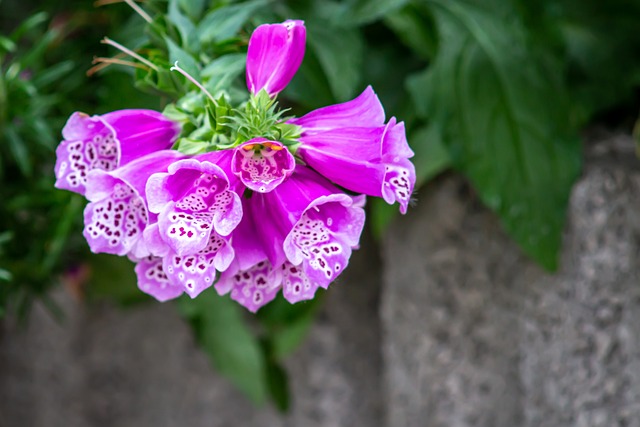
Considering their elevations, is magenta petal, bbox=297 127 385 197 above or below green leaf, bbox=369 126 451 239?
above

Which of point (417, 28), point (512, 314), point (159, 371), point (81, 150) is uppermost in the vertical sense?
point (81, 150)

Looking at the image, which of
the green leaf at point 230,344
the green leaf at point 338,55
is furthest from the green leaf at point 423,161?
the green leaf at point 230,344

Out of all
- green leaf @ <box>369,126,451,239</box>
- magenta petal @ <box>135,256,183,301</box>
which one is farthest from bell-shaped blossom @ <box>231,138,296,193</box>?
green leaf @ <box>369,126,451,239</box>

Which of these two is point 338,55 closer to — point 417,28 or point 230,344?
point 417,28

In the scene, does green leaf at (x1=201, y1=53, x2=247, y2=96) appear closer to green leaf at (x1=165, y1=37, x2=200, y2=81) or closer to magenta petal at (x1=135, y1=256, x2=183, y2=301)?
green leaf at (x1=165, y1=37, x2=200, y2=81)

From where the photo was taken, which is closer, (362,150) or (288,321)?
(362,150)

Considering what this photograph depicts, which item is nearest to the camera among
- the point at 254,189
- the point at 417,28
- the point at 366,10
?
the point at 254,189

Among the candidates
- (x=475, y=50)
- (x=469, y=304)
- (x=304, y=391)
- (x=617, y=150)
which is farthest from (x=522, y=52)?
(x=304, y=391)

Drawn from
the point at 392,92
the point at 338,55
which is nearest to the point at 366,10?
the point at 338,55
